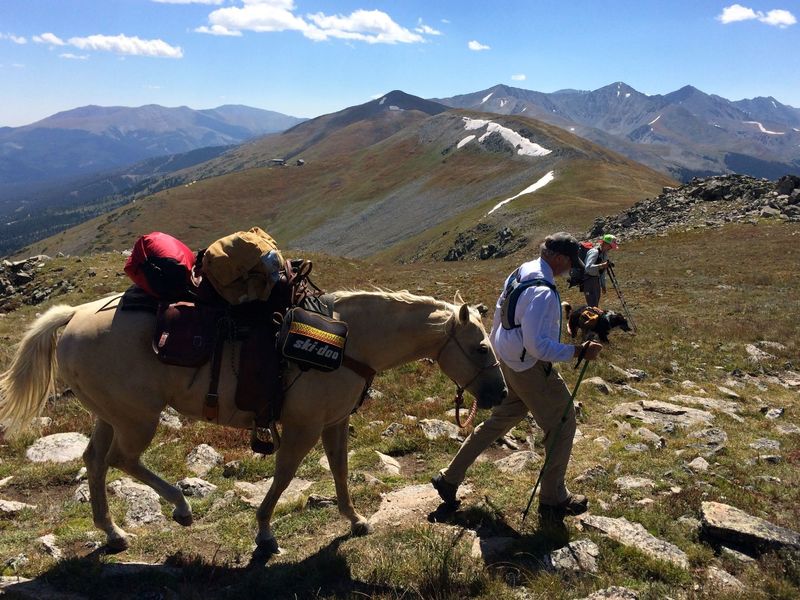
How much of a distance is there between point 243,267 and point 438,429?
16.6ft

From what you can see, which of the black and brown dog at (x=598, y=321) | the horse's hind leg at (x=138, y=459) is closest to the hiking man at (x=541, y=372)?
the black and brown dog at (x=598, y=321)

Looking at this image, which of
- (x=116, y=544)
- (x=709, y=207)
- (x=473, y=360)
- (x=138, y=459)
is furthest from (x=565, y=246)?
(x=709, y=207)

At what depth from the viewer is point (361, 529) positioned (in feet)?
20.0

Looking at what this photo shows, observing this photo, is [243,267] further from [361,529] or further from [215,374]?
[361,529]

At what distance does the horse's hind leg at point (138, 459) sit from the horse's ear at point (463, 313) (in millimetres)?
3396

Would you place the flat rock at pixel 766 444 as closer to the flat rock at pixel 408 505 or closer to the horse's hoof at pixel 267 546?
the flat rock at pixel 408 505

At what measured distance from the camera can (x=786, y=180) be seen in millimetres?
47000

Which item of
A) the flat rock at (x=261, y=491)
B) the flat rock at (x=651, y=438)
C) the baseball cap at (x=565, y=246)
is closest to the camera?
the baseball cap at (x=565, y=246)

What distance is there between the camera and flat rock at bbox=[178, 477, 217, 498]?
7057 millimetres

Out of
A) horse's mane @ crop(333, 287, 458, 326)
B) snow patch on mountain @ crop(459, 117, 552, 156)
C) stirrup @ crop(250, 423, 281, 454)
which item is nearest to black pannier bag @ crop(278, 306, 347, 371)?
horse's mane @ crop(333, 287, 458, 326)

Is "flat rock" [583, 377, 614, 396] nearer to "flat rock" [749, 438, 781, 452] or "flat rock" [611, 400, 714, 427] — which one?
"flat rock" [611, 400, 714, 427]

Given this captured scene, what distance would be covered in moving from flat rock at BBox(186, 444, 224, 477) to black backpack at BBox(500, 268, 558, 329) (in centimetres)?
485

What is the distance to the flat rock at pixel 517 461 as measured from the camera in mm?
7577

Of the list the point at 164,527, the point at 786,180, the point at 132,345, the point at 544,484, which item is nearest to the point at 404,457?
the point at 544,484
